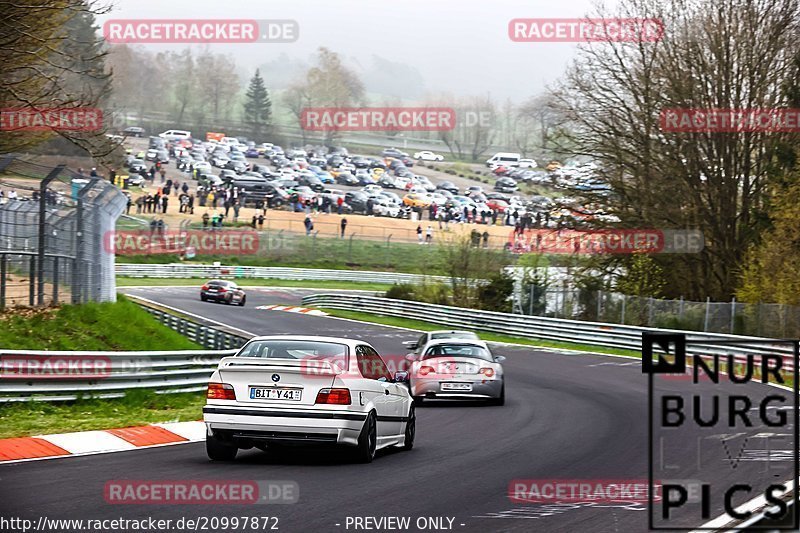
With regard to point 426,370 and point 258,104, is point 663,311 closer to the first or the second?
point 426,370

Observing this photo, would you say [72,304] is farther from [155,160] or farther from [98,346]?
[155,160]

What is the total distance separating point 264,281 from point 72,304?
165 feet

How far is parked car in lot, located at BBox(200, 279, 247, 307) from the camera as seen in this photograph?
5388cm

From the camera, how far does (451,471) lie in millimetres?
11508

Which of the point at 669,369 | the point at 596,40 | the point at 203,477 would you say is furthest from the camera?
the point at 596,40

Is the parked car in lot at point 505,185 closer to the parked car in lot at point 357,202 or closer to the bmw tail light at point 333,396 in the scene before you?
the parked car in lot at point 357,202

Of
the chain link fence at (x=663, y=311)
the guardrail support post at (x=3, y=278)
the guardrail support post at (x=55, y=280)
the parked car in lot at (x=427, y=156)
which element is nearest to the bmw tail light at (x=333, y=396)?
the guardrail support post at (x=3, y=278)

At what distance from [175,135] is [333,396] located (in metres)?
113

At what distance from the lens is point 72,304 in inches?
819

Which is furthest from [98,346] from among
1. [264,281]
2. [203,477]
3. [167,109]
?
[167,109]

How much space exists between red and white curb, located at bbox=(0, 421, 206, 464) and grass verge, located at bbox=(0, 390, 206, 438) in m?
0.42

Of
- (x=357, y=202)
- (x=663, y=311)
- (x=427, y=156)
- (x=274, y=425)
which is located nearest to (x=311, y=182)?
(x=357, y=202)
